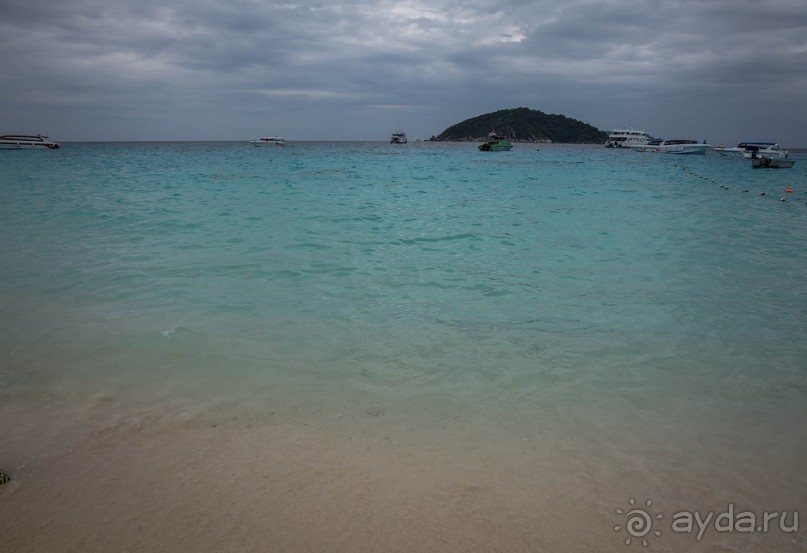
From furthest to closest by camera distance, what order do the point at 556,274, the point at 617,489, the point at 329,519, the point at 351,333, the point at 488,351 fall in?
1. the point at 556,274
2. the point at 351,333
3. the point at 488,351
4. the point at 617,489
5. the point at 329,519

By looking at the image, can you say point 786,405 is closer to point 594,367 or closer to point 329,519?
point 594,367

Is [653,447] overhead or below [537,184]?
below

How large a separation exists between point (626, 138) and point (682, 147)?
39.5 m

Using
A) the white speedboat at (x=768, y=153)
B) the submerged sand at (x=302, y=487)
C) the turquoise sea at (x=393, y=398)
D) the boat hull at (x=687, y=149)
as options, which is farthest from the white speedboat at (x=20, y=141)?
the boat hull at (x=687, y=149)

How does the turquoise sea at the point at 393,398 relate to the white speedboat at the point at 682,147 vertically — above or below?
below

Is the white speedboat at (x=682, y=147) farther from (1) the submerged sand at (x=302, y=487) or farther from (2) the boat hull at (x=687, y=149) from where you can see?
(1) the submerged sand at (x=302, y=487)

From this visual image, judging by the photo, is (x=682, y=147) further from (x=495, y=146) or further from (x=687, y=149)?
(x=495, y=146)

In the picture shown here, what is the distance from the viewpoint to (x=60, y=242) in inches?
498

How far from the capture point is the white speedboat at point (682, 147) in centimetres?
10031

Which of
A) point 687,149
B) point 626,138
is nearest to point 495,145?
point 687,149

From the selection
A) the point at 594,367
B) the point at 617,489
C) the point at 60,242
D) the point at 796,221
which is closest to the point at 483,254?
the point at 594,367

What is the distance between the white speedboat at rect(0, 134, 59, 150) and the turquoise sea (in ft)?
288

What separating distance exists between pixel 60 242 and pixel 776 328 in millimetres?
15679

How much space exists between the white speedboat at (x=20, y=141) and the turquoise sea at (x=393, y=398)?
288ft
